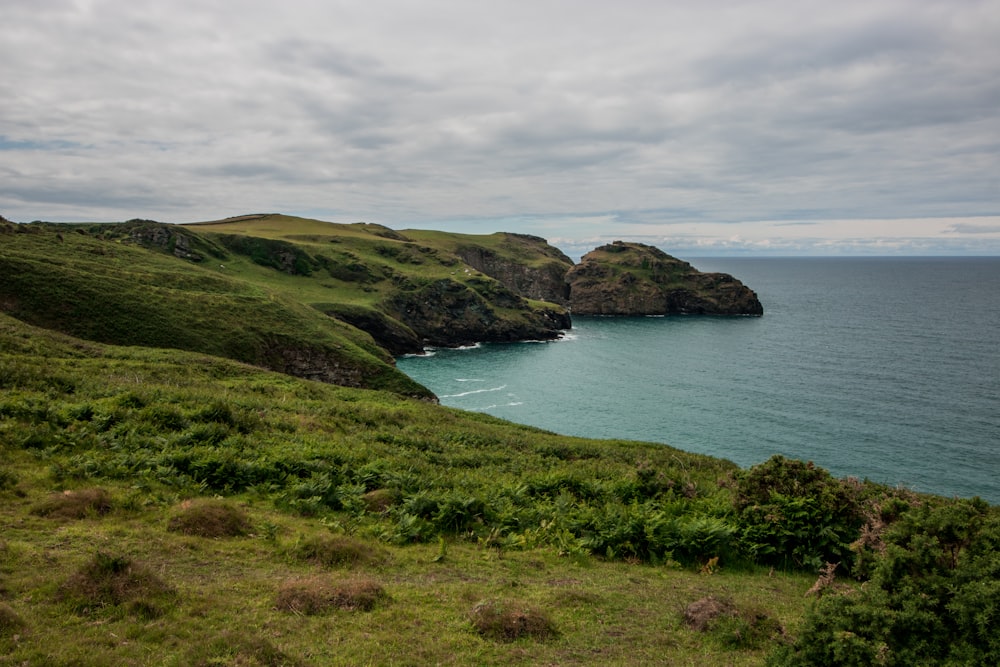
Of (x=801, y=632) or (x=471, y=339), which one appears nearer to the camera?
(x=801, y=632)

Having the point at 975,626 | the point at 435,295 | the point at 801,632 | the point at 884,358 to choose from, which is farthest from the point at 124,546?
the point at 435,295

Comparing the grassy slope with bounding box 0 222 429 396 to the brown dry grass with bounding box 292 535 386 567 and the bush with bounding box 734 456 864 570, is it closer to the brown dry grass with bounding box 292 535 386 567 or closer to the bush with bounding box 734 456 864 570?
the brown dry grass with bounding box 292 535 386 567

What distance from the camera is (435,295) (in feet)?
447

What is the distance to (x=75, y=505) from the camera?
13531mm

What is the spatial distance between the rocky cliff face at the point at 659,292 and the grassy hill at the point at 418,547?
159654 millimetres

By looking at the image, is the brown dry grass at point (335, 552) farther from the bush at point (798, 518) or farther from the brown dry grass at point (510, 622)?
the bush at point (798, 518)

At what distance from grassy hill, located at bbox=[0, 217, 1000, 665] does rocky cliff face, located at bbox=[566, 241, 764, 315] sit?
524ft

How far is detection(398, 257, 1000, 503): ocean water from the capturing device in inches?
2194

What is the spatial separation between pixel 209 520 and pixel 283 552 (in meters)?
2.30

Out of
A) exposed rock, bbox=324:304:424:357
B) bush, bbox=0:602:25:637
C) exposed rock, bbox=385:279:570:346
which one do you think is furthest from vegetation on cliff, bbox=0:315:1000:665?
exposed rock, bbox=385:279:570:346

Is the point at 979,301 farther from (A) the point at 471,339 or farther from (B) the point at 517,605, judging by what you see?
(B) the point at 517,605

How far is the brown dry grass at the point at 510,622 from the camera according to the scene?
33.2ft

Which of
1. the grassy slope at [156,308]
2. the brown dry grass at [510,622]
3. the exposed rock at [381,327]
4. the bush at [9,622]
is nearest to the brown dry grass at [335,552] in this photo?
the brown dry grass at [510,622]

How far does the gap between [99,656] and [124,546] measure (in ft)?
16.0
